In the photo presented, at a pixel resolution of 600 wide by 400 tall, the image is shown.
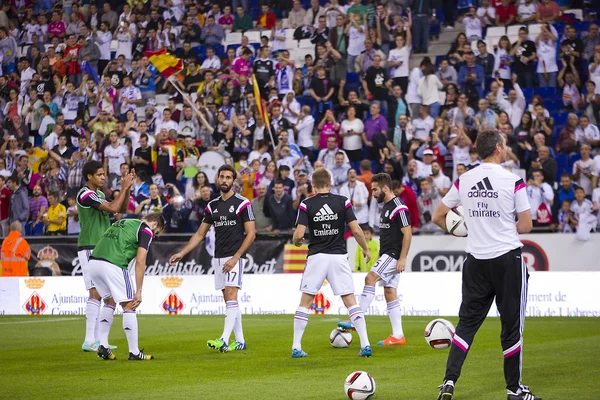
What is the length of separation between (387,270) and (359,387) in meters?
5.43

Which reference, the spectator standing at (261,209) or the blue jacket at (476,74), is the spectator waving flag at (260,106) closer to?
the spectator standing at (261,209)

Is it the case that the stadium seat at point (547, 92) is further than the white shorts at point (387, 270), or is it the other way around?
the stadium seat at point (547, 92)

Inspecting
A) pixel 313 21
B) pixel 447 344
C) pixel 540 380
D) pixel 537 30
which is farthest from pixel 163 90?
pixel 540 380

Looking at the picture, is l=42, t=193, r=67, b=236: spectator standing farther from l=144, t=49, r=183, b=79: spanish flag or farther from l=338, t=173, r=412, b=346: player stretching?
l=338, t=173, r=412, b=346: player stretching

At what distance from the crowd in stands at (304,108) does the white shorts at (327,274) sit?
8736 mm

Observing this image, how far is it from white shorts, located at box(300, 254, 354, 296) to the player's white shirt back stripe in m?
3.82

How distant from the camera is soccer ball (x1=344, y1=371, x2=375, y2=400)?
859 cm

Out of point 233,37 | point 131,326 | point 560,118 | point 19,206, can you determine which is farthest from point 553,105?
point 131,326

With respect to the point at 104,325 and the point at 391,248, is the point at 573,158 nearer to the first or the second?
the point at 391,248

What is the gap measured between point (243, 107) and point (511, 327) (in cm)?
1842

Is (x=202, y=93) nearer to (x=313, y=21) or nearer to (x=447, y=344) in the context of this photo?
(x=313, y=21)

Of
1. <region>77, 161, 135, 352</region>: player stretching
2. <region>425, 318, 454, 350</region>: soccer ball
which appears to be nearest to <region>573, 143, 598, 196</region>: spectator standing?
<region>425, 318, 454, 350</region>: soccer ball

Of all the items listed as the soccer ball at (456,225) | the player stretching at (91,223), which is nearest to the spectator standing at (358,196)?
the player stretching at (91,223)

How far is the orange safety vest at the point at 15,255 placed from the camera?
22.8 m
